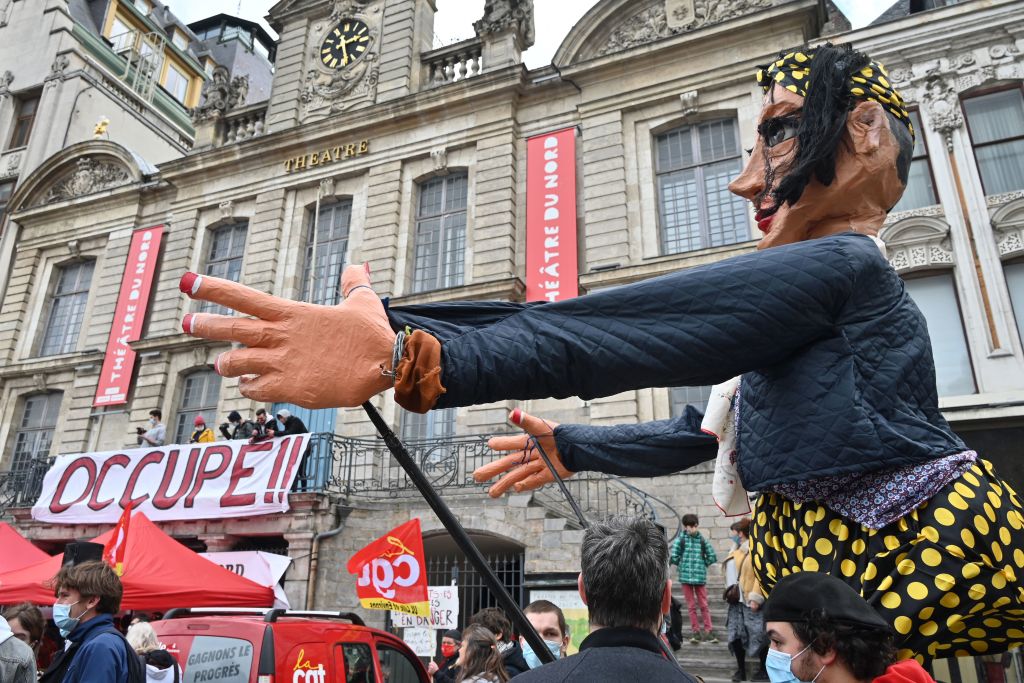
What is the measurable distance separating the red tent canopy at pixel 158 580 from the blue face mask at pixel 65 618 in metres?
3.94

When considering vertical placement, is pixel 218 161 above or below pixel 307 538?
above

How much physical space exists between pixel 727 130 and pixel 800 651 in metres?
15.5

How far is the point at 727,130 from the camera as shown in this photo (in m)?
15.9

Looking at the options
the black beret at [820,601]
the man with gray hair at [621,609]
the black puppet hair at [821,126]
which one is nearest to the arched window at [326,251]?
the black puppet hair at [821,126]

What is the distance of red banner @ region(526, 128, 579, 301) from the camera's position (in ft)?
50.5

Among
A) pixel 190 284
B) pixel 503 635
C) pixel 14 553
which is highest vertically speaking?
pixel 190 284

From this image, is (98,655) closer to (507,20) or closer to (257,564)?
(257,564)

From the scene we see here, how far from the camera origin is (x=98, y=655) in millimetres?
3771

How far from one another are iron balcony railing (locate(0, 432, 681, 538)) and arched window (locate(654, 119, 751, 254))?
219 inches

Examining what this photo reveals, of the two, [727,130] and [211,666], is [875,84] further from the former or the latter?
[727,130]

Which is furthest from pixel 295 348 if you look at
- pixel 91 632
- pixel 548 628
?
pixel 548 628

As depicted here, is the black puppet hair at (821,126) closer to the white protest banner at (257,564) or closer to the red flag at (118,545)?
the red flag at (118,545)

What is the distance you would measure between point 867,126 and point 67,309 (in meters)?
25.9

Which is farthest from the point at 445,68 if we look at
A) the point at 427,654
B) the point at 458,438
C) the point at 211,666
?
the point at 211,666
